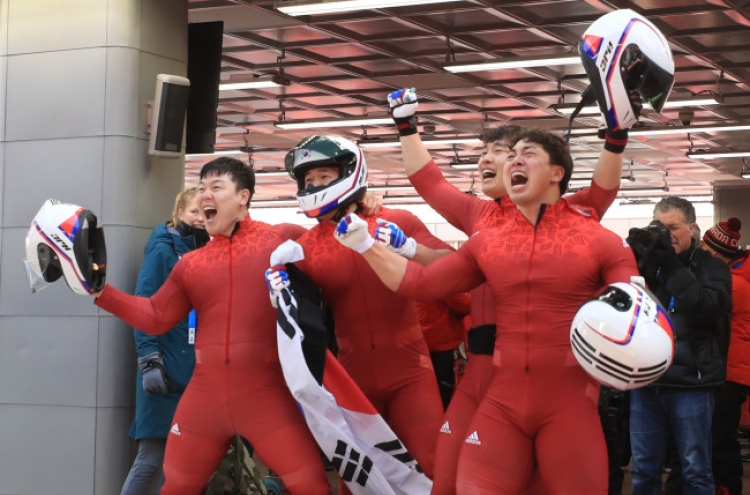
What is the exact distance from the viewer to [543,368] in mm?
4020

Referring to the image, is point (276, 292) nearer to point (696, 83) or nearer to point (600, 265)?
point (600, 265)

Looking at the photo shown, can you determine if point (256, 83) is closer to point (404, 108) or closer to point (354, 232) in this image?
point (404, 108)

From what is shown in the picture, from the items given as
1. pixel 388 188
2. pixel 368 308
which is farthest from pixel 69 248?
pixel 388 188

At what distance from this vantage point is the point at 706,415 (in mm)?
6078

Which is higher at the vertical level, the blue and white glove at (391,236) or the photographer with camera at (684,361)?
the blue and white glove at (391,236)

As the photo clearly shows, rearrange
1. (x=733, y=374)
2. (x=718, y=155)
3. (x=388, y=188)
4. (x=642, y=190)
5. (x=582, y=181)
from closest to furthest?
(x=733, y=374)
(x=718, y=155)
(x=582, y=181)
(x=388, y=188)
(x=642, y=190)

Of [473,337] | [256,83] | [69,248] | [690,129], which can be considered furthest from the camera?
[690,129]

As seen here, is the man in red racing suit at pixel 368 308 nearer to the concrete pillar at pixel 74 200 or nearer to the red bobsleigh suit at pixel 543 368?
the red bobsleigh suit at pixel 543 368

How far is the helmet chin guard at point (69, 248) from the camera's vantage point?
4727 millimetres

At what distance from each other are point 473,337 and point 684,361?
6.27 feet

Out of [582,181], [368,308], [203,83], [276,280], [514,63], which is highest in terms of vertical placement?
[514,63]

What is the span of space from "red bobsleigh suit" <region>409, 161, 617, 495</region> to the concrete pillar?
2.63 m

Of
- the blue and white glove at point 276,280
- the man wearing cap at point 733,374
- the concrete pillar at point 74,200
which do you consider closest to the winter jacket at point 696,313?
the man wearing cap at point 733,374

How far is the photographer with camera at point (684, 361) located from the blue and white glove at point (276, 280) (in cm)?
197
